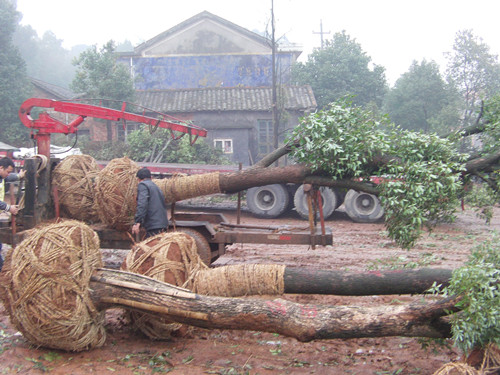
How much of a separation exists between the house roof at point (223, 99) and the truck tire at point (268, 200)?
10.00 m

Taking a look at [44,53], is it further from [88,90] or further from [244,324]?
[244,324]

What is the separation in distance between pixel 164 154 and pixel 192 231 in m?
11.1

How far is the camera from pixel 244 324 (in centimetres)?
454

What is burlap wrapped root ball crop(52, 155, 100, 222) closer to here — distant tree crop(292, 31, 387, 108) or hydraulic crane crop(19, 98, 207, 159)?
hydraulic crane crop(19, 98, 207, 159)

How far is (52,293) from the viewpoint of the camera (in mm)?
4699

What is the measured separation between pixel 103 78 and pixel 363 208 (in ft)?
50.8

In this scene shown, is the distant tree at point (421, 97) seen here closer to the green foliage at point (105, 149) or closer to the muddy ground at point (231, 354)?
the green foliage at point (105, 149)

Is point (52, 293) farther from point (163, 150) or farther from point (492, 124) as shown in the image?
point (163, 150)

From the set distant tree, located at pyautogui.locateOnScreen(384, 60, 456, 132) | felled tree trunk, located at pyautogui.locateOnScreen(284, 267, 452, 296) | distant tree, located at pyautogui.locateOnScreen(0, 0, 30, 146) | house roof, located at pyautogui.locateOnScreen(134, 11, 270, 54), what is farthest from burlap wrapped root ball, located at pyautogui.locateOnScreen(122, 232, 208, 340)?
house roof, located at pyautogui.locateOnScreen(134, 11, 270, 54)

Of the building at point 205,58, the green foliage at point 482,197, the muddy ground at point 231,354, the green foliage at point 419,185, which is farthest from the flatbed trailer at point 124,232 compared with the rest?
the building at point 205,58

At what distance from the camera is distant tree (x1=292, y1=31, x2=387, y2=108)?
27703 mm

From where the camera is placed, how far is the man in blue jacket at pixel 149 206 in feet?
22.2

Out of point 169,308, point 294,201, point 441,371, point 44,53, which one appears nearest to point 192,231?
point 169,308

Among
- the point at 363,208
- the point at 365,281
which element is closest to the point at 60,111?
the point at 365,281
